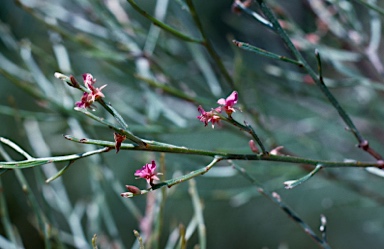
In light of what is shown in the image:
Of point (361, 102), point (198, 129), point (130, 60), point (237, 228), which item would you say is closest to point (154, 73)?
point (130, 60)

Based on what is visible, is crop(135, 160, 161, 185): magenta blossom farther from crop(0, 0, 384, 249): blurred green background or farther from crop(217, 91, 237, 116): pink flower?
crop(0, 0, 384, 249): blurred green background

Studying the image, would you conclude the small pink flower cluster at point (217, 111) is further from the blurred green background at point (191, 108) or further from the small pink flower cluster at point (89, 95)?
the blurred green background at point (191, 108)

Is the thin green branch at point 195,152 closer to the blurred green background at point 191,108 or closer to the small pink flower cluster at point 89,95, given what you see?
the small pink flower cluster at point 89,95

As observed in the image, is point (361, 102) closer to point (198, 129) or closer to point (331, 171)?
point (331, 171)

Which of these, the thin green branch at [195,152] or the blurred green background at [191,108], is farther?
the blurred green background at [191,108]

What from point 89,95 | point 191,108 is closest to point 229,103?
point 89,95

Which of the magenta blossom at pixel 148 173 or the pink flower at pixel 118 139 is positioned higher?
the pink flower at pixel 118 139

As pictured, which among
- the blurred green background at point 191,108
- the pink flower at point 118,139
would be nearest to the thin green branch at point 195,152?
the pink flower at point 118,139

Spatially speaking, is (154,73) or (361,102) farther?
(361,102)

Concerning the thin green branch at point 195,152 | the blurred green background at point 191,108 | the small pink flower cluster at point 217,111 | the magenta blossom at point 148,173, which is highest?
the blurred green background at point 191,108
